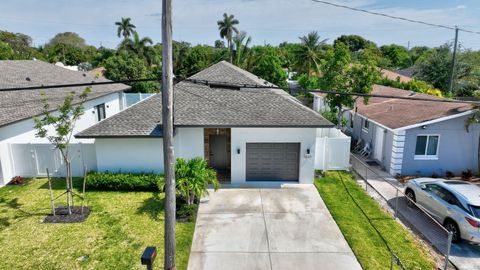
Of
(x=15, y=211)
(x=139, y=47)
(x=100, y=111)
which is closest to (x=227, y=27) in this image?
(x=139, y=47)

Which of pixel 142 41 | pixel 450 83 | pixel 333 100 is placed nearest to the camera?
pixel 333 100

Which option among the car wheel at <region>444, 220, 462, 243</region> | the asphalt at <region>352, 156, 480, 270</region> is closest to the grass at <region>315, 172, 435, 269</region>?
the asphalt at <region>352, 156, 480, 270</region>

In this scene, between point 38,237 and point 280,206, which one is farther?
point 280,206

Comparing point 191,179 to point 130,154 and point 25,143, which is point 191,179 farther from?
point 25,143

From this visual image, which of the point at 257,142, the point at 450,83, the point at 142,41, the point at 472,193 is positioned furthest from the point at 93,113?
the point at 450,83

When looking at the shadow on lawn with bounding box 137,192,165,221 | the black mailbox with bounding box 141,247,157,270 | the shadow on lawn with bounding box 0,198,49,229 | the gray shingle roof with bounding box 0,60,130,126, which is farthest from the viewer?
the gray shingle roof with bounding box 0,60,130,126

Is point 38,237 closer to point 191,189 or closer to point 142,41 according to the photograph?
point 191,189

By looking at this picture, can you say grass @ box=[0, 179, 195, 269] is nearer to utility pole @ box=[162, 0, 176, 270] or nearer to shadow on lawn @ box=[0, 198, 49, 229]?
shadow on lawn @ box=[0, 198, 49, 229]

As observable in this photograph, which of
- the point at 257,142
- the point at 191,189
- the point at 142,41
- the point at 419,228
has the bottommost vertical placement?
the point at 419,228
